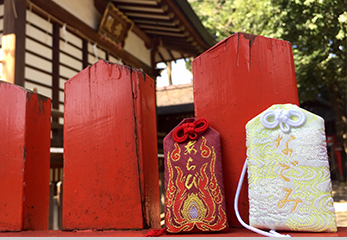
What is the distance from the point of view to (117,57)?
7184mm

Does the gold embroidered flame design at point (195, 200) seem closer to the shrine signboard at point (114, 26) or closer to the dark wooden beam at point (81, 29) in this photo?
the dark wooden beam at point (81, 29)

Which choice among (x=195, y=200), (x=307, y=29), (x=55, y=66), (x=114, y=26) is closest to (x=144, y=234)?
(x=195, y=200)

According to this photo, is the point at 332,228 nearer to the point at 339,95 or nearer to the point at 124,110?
the point at 124,110

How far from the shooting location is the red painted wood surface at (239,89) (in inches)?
38.7

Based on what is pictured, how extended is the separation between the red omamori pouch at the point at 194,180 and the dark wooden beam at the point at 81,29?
4.82m

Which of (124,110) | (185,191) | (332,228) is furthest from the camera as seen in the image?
(124,110)

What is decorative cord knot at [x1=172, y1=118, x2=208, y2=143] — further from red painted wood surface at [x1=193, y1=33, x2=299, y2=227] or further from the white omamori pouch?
the white omamori pouch

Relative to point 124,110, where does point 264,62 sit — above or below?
above

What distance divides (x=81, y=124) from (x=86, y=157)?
14 centimetres

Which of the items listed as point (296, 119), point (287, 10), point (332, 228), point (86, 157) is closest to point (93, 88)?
point (86, 157)

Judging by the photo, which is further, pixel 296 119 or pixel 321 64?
pixel 321 64

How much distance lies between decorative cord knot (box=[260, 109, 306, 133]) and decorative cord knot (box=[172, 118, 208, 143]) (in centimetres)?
20

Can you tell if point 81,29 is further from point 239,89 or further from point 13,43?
point 239,89

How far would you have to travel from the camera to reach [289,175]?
0.84 m
